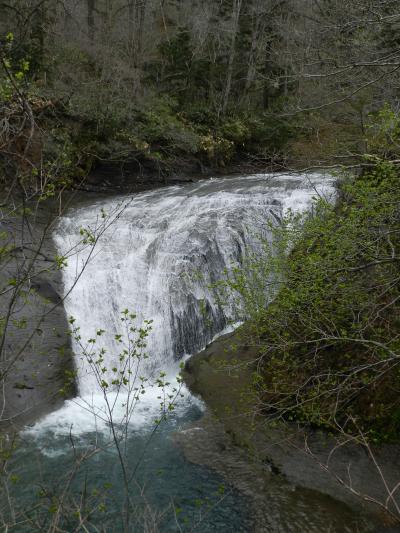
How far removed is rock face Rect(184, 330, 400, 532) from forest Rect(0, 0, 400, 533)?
0.10 feet

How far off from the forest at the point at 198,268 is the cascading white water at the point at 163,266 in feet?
0.16

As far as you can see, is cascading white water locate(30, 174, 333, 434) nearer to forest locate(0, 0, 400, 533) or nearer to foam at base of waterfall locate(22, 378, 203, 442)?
forest locate(0, 0, 400, 533)

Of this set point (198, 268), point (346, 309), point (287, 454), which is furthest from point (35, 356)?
point (346, 309)

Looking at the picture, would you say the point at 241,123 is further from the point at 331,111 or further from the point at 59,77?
the point at 59,77

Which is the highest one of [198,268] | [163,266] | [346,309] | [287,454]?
[346,309]

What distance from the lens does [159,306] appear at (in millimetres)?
10211

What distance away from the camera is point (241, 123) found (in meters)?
20.1

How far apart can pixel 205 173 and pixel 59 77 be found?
5.76 m

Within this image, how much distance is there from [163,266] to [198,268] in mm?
741

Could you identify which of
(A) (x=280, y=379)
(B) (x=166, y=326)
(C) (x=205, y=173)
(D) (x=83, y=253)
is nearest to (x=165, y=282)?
(B) (x=166, y=326)

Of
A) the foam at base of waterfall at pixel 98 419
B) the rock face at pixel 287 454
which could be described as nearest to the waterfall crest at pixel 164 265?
the foam at base of waterfall at pixel 98 419

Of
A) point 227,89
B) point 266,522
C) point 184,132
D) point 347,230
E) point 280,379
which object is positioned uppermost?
point 227,89

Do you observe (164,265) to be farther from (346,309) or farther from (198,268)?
(346,309)

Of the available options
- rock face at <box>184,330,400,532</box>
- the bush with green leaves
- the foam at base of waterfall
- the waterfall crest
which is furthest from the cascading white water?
the bush with green leaves
